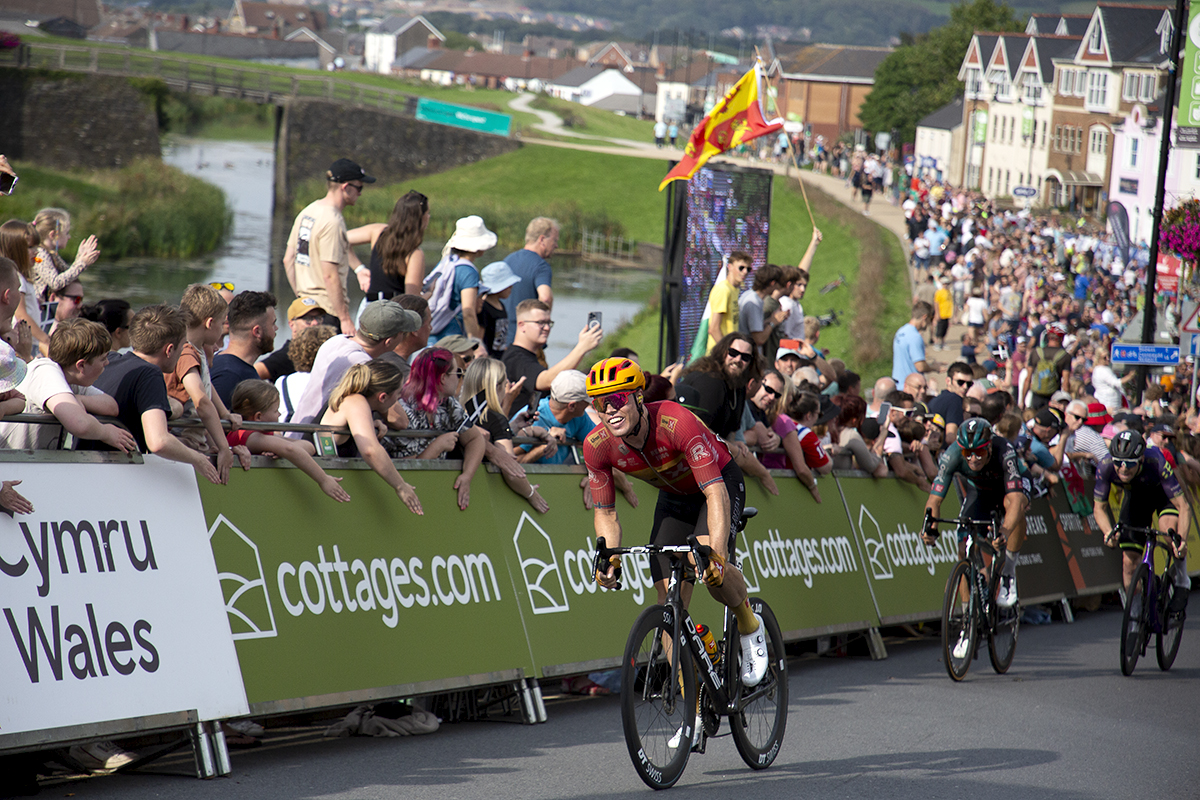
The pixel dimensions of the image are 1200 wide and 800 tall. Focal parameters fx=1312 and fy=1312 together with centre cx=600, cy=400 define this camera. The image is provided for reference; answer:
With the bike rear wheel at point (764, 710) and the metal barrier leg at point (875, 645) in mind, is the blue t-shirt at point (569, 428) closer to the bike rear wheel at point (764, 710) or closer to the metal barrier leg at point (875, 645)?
the bike rear wheel at point (764, 710)

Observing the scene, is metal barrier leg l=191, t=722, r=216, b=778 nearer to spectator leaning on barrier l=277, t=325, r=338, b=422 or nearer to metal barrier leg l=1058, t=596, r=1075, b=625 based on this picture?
spectator leaning on barrier l=277, t=325, r=338, b=422

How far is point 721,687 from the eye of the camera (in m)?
6.49

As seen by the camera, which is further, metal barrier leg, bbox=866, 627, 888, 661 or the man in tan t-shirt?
metal barrier leg, bbox=866, 627, 888, 661

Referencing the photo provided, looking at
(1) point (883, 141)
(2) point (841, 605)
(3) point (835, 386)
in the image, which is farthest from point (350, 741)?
(1) point (883, 141)

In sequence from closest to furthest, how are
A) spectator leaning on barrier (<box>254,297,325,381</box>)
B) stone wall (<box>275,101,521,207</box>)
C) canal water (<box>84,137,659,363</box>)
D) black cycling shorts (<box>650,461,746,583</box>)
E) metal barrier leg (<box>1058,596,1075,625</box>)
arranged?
black cycling shorts (<box>650,461,746,583</box>)
spectator leaning on barrier (<box>254,297,325,381</box>)
metal barrier leg (<box>1058,596,1075,625</box>)
canal water (<box>84,137,659,363</box>)
stone wall (<box>275,101,521,207</box>)

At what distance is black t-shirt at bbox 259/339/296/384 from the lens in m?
8.63

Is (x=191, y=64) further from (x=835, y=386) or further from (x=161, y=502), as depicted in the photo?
(x=161, y=502)

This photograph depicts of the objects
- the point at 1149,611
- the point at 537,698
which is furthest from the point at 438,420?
the point at 1149,611

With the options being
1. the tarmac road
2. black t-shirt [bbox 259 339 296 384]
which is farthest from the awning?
black t-shirt [bbox 259 339 296 384]

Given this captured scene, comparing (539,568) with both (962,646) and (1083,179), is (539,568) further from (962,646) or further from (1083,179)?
(1083,179)

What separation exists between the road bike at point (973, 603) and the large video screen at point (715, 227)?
13.9 ft

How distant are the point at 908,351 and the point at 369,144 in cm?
6642

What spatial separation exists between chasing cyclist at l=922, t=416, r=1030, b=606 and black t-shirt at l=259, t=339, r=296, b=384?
4830mm

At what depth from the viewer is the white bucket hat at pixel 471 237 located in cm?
1008
